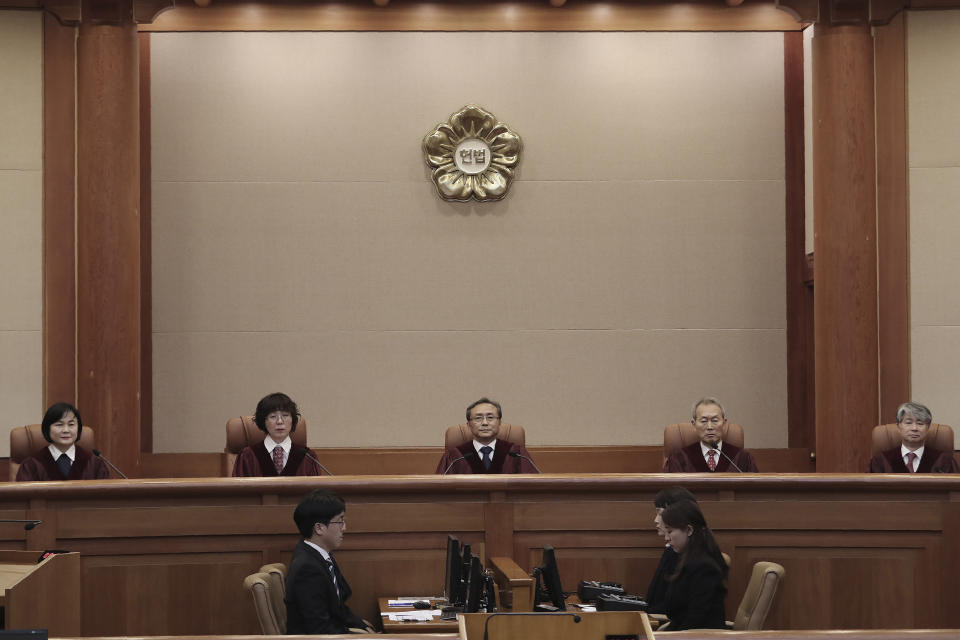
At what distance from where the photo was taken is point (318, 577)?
3.70 m

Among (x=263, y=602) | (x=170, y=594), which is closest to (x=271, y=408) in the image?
(x=170, y=594)

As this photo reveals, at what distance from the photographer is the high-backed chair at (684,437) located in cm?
561

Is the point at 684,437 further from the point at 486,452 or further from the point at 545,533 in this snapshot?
the point at 545,533

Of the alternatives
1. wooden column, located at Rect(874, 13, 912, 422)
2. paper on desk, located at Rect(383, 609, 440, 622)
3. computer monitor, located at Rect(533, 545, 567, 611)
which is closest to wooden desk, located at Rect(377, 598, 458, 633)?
paper on desk, located at Rect(383, 609, 440, 622)

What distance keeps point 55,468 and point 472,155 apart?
301 cm

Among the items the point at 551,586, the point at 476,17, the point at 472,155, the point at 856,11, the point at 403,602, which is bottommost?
the point at 403,602

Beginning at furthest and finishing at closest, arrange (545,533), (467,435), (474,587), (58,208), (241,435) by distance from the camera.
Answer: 1. (58,208)
2. (467,435)
3. (241,435)
4. (545,533)
5. (474,587)

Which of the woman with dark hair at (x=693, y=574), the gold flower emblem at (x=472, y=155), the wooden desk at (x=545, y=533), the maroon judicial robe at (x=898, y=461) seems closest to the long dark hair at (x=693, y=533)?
the woman with dark hair at (x=693, y=574)

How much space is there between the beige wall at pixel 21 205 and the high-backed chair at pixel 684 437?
3404mm

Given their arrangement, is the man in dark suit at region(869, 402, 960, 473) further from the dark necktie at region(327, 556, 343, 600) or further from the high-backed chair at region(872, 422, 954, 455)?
the dark necktie at region(327, 556, 343, 600)

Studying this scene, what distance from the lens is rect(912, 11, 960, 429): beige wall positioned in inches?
248

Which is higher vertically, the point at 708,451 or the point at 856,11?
the point at 856,11

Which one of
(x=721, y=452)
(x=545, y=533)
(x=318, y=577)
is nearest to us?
(x=318, y=577)

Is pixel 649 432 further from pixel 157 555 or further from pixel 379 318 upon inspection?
pixel 157 555
